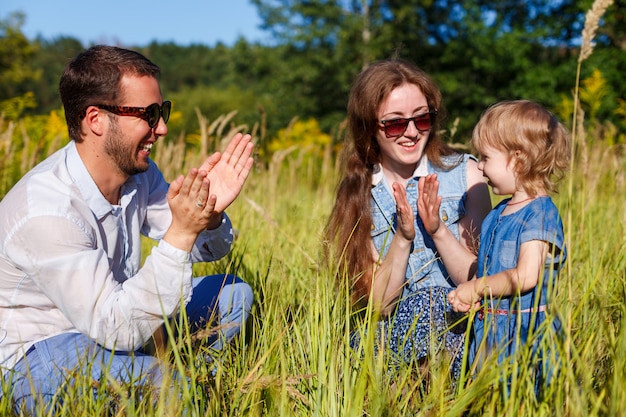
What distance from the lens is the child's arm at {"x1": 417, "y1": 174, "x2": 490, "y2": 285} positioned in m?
2.25

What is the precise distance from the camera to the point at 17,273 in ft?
6.70

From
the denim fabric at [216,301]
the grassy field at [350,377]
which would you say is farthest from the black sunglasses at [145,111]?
the grassy field at [350,377]

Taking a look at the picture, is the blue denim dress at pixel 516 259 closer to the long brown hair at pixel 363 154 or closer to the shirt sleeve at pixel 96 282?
the long brown hair at pixel 363 154

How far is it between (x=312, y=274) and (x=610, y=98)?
1685cm

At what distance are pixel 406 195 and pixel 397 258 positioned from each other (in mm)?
309

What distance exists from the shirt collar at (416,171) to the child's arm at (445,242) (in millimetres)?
339

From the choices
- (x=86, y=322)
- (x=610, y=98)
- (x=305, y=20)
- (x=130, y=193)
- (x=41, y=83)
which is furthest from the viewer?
(x=41, y=83)

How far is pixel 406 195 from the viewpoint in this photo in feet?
8.33

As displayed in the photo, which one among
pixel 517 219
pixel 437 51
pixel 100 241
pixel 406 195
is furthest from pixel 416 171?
pixel 437 51

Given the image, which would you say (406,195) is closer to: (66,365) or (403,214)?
(403,214)

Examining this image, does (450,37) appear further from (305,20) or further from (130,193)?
(130,193)

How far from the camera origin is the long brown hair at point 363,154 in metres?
2.56

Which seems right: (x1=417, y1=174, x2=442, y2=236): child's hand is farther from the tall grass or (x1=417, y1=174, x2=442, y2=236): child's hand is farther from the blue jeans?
the blue jeans

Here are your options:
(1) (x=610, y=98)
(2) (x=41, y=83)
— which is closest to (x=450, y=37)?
(1) (x=610, y=98)
